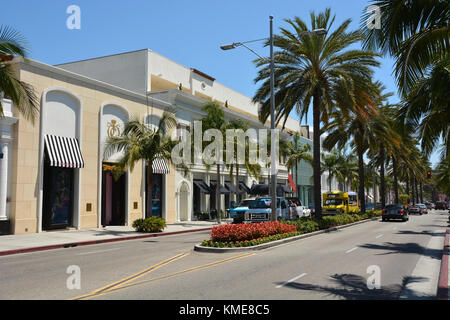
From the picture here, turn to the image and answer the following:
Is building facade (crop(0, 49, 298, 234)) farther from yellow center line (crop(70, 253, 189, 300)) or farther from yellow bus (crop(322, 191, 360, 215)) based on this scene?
yellow bus (crop(322, 191, 360, 215))

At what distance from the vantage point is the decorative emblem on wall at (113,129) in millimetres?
28688

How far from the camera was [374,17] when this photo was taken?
10.7 meters

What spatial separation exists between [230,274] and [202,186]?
29448 mm

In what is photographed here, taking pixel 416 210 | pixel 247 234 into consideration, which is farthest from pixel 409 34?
pixel 416 210

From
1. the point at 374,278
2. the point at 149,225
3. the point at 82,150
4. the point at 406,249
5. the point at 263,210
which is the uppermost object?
the point at 82,150

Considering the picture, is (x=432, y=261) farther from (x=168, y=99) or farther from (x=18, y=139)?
(x=168, y=99)

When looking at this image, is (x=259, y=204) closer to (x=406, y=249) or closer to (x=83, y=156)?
(x=83, y=156)

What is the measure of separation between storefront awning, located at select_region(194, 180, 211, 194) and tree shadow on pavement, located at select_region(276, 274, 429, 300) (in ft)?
97.7

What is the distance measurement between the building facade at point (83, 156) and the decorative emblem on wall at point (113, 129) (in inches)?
→ 2.9

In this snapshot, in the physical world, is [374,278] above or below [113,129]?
below

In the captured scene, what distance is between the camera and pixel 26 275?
33.8 ft

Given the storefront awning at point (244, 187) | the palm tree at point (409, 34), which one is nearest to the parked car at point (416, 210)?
the storefront awning at point (244, 187)

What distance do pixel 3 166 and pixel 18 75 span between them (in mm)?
5263

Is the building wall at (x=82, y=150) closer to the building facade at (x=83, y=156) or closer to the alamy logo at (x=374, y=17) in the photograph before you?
the building facade at (x=83, y=156)
